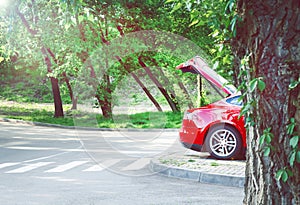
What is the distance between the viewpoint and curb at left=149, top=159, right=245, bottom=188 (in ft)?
24.3

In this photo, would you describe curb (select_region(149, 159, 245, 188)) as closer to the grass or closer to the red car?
the red car

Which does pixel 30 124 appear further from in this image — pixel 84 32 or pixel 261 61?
pixel 261 61

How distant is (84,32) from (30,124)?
5602mm

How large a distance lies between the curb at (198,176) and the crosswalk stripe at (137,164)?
1.43ft

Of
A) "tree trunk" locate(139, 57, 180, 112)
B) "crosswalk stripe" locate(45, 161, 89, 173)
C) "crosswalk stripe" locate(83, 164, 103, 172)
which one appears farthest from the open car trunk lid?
"tree trunk" locate(139, 57, 180, 112)

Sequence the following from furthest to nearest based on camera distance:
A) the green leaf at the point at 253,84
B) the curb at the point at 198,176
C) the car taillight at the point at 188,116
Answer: the car taillight at the point at 188,116
the curb at the point at 198,176
the green leaf at the point at 253,84

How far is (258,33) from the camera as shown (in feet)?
10.8

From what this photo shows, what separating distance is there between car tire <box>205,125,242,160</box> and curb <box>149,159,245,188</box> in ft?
4.32

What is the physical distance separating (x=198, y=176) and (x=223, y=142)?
1.88 metres

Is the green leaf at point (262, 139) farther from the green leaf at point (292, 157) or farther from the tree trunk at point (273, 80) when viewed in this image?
the green leaf at point (292, 157)

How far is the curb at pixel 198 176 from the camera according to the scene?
7.42 m

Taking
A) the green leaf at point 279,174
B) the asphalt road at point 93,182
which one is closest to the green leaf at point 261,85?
the green leaf at point 279,174

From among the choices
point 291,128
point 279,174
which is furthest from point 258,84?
point 279,174

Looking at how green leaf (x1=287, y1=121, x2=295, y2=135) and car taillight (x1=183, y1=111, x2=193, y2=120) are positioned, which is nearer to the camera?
green leaf (x1=287, y1=121, x2=295, y2=135)
